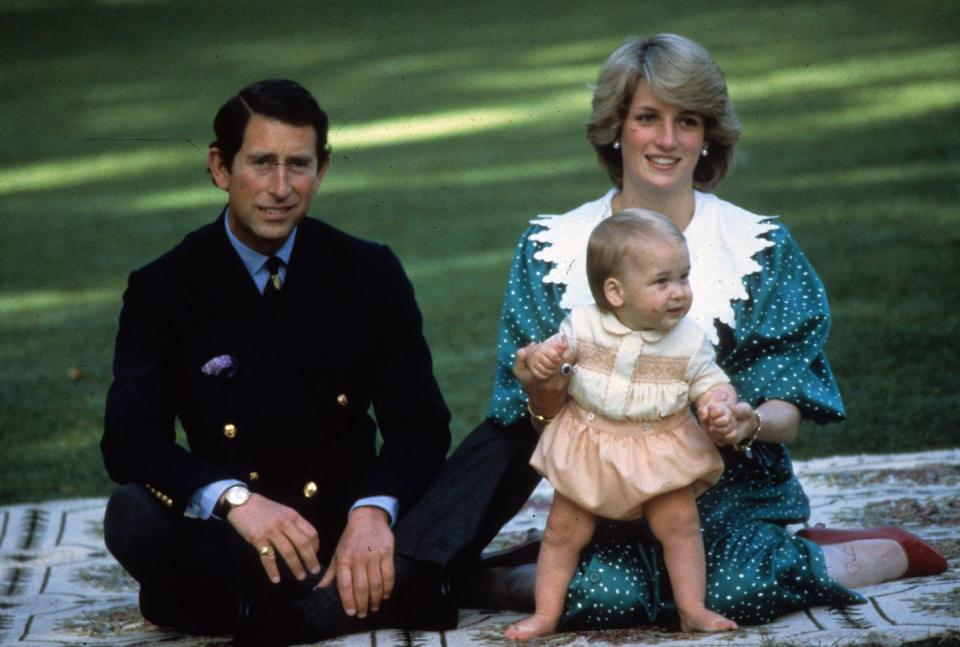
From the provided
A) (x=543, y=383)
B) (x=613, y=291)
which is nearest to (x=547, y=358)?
(x=543, y=383)

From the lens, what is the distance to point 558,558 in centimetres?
409

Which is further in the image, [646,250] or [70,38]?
[70,38]

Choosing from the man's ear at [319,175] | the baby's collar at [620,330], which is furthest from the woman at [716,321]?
the man's ear at [319,175]

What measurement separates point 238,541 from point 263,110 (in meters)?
1.04

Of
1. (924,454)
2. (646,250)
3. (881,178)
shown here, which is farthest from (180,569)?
(881,178)

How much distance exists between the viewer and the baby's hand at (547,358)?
393 cm

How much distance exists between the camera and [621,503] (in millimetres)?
3979

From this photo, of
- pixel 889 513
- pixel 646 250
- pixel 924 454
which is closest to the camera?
pixel 646 250

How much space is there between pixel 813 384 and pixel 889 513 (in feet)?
2.95

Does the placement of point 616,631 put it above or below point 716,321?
below

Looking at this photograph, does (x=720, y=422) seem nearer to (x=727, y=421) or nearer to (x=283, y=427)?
(x=727, y=421)

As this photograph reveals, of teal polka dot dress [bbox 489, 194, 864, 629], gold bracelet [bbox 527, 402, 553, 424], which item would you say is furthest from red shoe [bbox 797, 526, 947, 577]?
gold bracelet [bbox 527, 402, 553, 424]

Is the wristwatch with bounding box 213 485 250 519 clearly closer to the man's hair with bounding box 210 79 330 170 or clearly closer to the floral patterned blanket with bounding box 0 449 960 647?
the floral patterned blanket with bounding box 0 449 960 647

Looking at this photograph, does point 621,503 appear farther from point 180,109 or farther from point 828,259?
point 180,109
